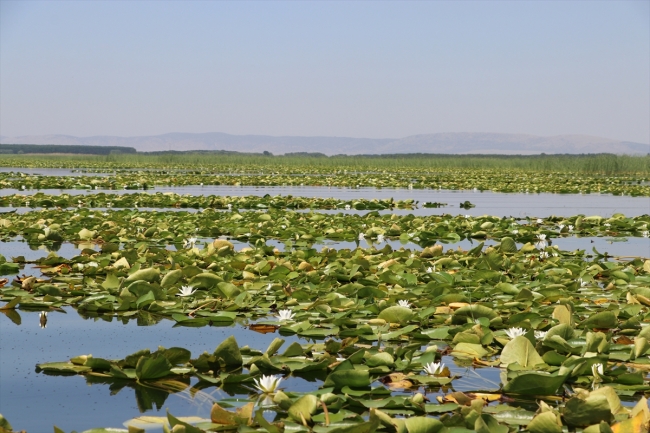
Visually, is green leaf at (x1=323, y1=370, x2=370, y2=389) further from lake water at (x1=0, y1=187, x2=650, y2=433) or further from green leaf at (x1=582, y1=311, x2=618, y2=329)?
green leaf at (x1=582, y1=311, x2=618, y2=329)

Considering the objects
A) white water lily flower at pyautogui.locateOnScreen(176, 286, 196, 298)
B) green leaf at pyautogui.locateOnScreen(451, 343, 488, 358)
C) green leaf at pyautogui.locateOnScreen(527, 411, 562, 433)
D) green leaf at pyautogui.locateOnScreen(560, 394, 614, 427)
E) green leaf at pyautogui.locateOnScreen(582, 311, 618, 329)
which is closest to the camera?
green leaf at pyautogui.locateOnScreen(527, 411, 562, 433)

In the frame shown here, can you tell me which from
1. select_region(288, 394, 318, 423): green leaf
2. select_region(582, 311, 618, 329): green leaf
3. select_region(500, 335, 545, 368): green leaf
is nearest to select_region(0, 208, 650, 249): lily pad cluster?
select_region(582, 311, 618, 329): green leaf

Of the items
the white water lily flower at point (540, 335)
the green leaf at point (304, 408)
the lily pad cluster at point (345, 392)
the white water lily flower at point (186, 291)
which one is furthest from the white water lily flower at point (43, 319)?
the white water lily flower at point (540, 335)

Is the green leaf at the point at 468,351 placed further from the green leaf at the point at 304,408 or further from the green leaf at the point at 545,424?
the green leaf at the point at 304,408

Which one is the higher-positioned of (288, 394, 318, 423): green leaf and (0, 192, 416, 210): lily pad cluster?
(288, 394, 318, 423): green leaf

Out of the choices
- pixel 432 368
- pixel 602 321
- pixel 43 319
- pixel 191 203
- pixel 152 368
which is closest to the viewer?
pixel 152 368

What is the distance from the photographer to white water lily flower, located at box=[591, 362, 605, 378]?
4.30m

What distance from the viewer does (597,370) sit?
4.35 m

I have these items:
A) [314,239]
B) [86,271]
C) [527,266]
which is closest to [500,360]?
[527,266]

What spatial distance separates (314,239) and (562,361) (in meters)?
6.96

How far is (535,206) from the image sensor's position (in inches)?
782

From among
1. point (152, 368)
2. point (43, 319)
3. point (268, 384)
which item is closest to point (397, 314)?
point (268, 384)

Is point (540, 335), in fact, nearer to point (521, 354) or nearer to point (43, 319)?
point (521, 354)

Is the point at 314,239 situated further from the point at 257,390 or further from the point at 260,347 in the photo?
the point at 257,390
